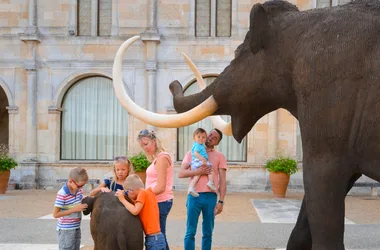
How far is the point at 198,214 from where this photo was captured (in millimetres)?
5504

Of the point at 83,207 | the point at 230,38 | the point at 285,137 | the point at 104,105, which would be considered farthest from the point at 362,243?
the point at 104,105

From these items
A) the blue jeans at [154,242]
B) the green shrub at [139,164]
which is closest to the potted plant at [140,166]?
the green shrub at [139,164]

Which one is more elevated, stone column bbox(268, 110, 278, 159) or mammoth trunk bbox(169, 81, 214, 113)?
mammoth trunk bbox(169, 81, 214, 113)

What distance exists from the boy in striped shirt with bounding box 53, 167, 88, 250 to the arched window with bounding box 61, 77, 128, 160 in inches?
487

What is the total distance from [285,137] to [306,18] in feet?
43.6

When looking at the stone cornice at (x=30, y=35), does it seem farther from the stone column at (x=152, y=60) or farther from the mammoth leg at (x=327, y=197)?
the mammoth leg at (x=327, y=197)

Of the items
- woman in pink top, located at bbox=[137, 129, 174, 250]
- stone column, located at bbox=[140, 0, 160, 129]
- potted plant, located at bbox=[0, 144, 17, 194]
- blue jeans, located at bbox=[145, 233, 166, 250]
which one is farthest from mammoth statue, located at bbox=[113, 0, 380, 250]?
stone column, located at bbox=[140, 0, 160, 129]

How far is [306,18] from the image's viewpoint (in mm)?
2818

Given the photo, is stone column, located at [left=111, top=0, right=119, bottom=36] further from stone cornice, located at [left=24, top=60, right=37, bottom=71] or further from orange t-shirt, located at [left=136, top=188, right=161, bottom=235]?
orange t-shirt, located at [left=136, top=188, right=161, bottom=235]

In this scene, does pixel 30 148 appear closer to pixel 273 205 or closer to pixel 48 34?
pixel 48 34

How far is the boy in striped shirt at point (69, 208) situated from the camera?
14.4 feet

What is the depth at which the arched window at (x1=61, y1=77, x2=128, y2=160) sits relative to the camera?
664 inches

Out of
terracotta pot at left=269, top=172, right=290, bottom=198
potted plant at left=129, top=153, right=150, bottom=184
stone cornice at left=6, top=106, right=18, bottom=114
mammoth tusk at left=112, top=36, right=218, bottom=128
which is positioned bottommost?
terracotta pot at left=269, top=172, right=290, bottom=198

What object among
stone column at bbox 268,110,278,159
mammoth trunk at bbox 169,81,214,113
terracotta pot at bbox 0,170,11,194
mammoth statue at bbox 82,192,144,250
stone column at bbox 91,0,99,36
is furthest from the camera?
stone column at bbox 91,0,99,36
